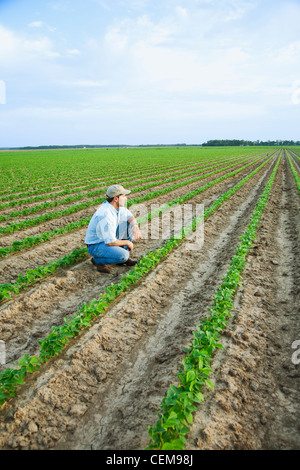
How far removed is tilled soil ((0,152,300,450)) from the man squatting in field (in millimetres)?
452

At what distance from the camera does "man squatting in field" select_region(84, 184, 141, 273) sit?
224 inches

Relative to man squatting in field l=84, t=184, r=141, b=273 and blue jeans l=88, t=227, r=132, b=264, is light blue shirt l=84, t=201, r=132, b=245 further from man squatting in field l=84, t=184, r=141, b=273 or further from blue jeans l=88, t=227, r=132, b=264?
A: blue jeans l=88, t=227, r=132, b=264

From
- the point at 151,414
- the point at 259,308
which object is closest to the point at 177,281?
the point at 259,308

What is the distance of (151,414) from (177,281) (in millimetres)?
3120

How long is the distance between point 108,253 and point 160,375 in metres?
3.06

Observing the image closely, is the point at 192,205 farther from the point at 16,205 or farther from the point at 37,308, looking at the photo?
the point at 37,308

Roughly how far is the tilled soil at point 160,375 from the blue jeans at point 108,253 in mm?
394

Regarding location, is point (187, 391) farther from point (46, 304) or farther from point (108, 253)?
point (108, 253)

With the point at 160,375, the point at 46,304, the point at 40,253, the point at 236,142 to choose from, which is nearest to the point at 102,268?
the point at 46,304

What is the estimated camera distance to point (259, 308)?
15.8ft

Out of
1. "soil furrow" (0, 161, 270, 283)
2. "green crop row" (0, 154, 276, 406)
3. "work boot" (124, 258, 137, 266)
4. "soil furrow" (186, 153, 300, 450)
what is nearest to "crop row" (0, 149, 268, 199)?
"soil furrow" (0, 161, 270, 283)

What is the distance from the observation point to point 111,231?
5691 millimetres
